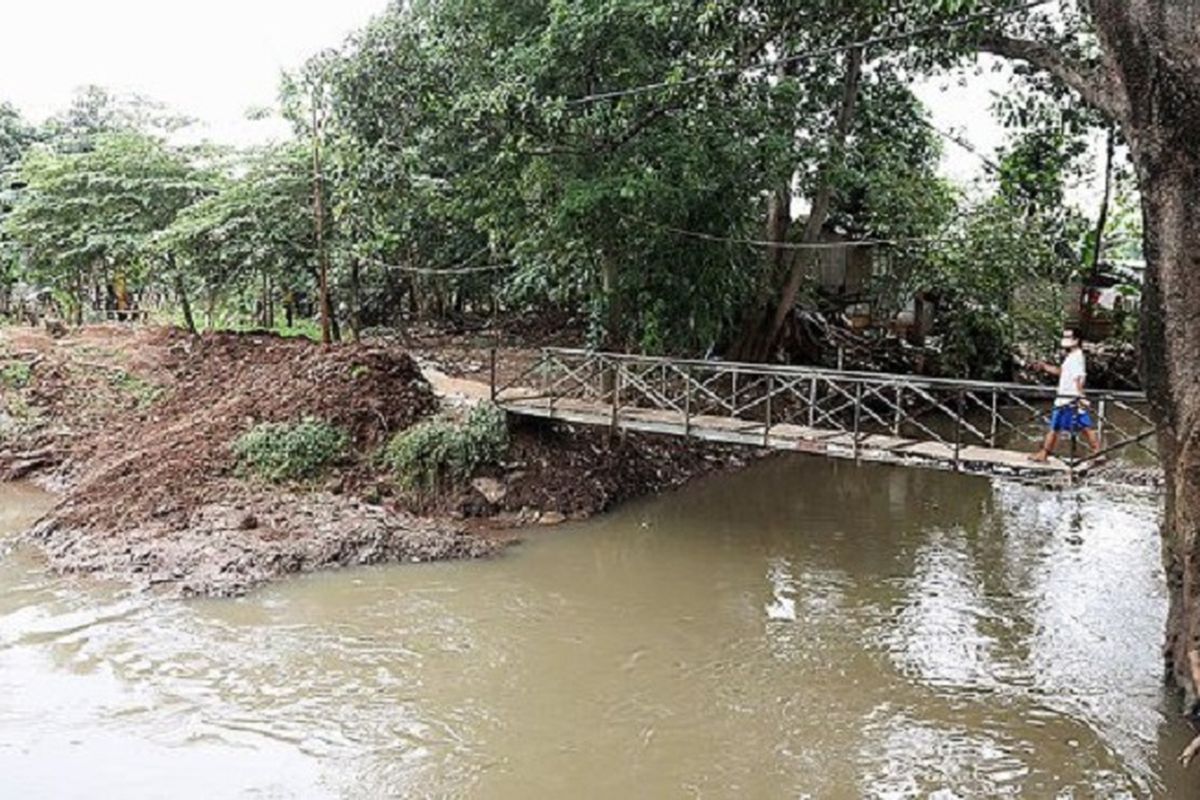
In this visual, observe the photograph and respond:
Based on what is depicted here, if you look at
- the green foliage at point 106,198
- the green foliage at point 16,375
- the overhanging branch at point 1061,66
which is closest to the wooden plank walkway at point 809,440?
the overhanging branch at point 1061,66

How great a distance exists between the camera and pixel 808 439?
36.9 ft

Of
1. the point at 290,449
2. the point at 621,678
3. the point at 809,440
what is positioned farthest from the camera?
the point at 290,449

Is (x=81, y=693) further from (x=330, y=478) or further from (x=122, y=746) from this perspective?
(x=330, y=478)

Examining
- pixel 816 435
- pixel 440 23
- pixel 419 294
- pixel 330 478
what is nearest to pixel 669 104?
pixel 440 23

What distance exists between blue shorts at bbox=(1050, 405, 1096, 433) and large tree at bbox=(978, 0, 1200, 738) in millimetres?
1786

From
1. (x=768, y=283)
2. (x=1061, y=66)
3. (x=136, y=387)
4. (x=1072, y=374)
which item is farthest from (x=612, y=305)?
(x=136, y=387)

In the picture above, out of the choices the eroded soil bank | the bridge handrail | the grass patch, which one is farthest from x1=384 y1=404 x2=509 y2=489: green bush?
the grass patch

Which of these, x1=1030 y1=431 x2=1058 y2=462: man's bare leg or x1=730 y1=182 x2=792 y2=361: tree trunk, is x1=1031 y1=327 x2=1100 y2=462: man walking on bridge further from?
x1=730 y1=182 x2=792 y2=361: tree trunk

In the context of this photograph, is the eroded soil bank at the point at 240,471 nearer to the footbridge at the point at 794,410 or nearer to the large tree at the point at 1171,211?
the footbridge at the point at 794,410

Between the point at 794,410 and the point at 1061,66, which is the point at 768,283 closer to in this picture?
the point at 794,410

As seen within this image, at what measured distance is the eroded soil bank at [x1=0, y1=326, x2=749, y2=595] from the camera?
1136 cm

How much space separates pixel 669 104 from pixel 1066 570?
7.16 metres

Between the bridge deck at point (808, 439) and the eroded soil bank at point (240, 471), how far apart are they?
102cm

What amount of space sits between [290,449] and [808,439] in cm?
646
